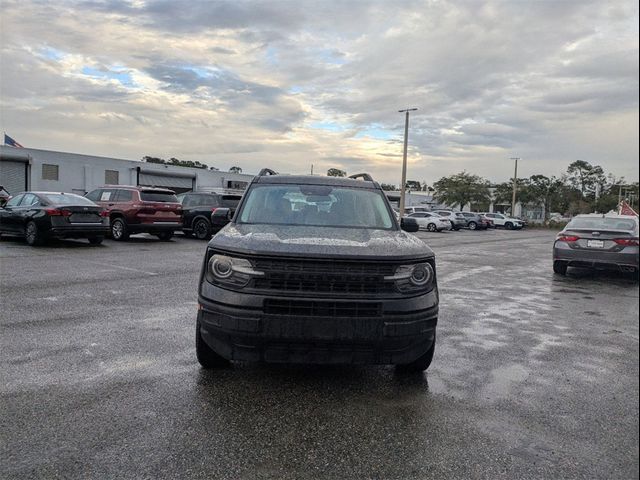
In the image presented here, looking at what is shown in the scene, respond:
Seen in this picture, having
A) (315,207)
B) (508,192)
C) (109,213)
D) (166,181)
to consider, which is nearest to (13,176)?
(166,181)

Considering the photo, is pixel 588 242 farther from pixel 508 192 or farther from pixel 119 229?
pixel 508 192

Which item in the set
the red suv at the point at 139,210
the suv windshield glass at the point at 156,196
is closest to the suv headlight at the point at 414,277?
the red suv at the point at 139,210

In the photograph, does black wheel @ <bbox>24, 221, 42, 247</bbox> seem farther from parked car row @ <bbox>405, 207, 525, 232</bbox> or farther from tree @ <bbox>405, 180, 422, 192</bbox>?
tree @ <bbox>405, 180, 422, 192</bbox>

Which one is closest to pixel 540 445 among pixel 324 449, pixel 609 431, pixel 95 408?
pixel 609 431

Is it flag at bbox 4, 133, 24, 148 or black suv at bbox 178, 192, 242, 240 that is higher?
flag at bbox 4, 133, 24, 148

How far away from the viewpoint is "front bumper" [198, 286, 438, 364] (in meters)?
3.56

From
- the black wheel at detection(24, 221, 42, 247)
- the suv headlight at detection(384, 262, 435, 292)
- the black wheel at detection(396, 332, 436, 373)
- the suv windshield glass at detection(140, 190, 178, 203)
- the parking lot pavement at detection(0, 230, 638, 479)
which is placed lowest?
the parking lot pavement at detection(0, 230, 638, 479)

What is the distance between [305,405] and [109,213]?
14.4 metres

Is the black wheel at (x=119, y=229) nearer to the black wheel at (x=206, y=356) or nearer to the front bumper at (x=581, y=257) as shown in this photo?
the front bumper at (x=581, y=257)

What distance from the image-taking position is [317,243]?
12.6ft

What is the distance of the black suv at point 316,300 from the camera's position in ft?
11.8

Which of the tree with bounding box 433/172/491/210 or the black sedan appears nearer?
the black sedan

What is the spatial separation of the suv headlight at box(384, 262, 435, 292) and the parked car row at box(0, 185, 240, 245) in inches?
339

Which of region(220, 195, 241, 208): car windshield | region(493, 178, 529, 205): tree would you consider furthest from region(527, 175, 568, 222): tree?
region(220, 195, 241, 208): car windshield
